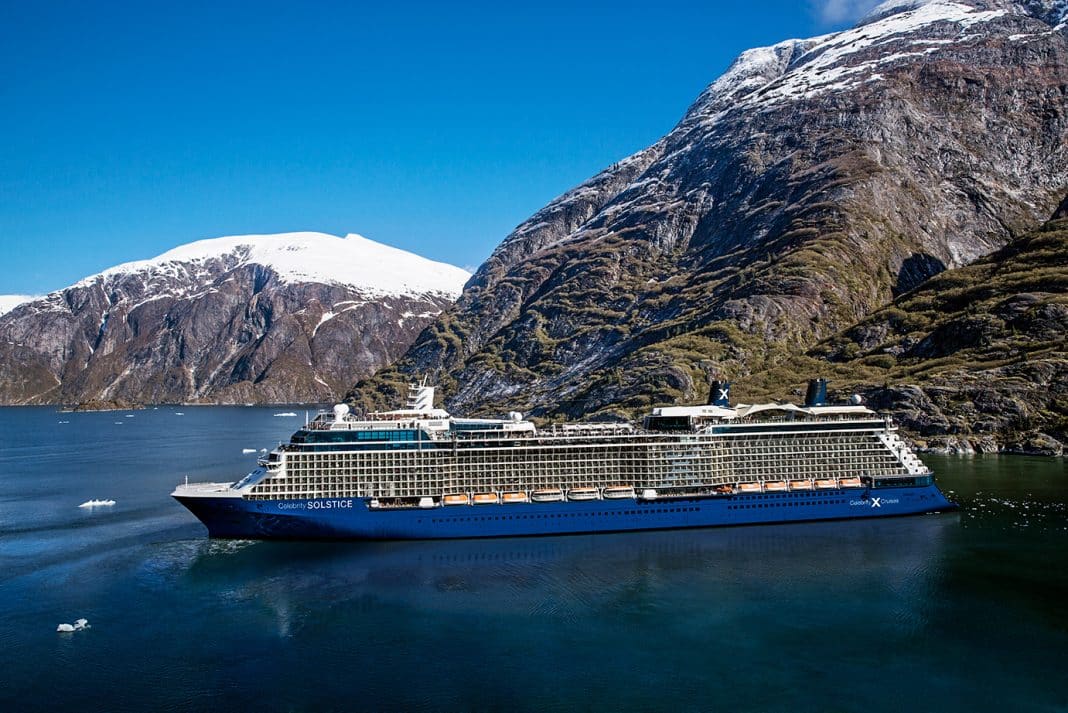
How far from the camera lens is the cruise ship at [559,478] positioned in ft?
202

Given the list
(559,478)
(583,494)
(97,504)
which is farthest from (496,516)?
(97,504)

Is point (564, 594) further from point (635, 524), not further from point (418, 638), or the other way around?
point (635, 524)

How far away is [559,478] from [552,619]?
20022 millimetres

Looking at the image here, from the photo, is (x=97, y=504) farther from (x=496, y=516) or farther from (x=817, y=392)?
(x=817, y=392)

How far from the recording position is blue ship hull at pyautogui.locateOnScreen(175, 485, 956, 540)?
199 ft

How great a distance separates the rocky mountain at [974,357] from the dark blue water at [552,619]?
186 ft

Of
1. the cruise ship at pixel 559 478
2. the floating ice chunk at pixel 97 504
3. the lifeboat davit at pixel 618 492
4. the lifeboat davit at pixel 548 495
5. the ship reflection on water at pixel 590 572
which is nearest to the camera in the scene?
the ship reflection on water at pixel 590 572

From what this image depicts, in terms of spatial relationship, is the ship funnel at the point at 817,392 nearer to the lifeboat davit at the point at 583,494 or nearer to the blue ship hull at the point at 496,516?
the blue ship hull at the point at 496,516

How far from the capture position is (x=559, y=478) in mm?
65688

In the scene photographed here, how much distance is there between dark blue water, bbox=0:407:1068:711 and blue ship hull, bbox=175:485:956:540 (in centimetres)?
136

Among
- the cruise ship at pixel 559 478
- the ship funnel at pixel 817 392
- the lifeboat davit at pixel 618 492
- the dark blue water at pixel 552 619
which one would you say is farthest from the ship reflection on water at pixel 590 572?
the ship funnel at pixel 817 392

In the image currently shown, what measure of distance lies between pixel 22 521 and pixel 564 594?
5755 centimetres

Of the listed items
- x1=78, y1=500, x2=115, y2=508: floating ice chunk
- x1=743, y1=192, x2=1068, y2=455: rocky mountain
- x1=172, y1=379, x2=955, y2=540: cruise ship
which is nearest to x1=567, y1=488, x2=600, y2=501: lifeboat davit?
x1=172, y1=379, x2=955, y2=540: cruise ship

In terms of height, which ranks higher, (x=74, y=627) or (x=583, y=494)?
(x=583, y=494)
